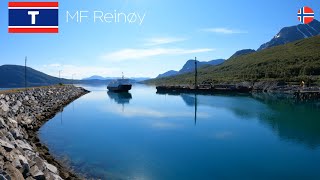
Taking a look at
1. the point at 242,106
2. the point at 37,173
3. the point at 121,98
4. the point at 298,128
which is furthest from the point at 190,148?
the point at 121,98

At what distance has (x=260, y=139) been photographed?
3534 centimetres

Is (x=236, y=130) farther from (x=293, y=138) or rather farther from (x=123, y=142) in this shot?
(x=123, y=142)

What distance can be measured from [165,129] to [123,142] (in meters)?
9.82

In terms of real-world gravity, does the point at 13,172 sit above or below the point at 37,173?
above

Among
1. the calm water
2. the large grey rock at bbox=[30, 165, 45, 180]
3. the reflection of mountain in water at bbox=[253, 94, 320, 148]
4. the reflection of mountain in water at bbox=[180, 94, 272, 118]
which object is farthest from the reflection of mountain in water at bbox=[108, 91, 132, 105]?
the large grey rock at bbox=[30, 165, 45, 180]

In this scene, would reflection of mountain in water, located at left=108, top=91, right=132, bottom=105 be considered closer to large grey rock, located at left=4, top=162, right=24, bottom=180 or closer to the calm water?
the calm water

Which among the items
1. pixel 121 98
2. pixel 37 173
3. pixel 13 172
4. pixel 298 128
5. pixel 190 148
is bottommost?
pixel 190 148

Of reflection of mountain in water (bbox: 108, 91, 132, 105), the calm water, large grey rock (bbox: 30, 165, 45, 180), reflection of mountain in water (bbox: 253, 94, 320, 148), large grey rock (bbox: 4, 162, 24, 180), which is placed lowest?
the calm water

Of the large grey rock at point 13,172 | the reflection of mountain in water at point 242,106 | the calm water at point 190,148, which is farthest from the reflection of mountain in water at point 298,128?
the large grey rock at point 13,172

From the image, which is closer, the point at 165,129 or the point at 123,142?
the point at 123,142

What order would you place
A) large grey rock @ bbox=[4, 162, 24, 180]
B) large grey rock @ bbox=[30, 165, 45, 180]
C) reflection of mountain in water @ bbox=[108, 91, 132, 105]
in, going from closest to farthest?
large grey rock @ bbox=[4, 162, 24, 180] → large grey rock @ bbox=[30, 165, 45, 180] → reflection of mountain in water @ bbox=[108, 91, 132, 105]

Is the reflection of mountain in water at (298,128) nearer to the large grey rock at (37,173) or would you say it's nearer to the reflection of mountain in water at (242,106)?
the reflection of mountain in water at (242,106)

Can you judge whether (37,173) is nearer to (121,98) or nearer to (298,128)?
(298,128)

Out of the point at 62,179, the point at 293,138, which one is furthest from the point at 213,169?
the point at 293,138
